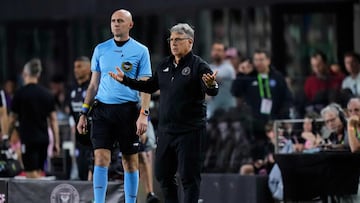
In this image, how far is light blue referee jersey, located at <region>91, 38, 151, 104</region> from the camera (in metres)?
14.6

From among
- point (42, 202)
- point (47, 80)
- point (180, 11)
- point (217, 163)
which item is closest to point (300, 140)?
point (217, 163)

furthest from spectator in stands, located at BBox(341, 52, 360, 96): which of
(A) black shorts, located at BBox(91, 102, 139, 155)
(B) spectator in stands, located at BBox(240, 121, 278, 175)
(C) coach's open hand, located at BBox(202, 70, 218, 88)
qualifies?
(C) coach's open hand, located at BBox(202, 70, 218, 88)

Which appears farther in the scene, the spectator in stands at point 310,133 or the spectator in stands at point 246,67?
the spectator in stands at point 246,67

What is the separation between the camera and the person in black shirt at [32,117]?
62.8ft

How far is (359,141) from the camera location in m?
16.0

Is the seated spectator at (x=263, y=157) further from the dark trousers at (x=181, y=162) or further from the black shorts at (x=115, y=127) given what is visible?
the dark trousers at (x=181, y=162)

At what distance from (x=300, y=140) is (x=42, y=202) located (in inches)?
176

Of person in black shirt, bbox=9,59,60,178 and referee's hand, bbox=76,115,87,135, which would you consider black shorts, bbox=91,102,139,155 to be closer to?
referee's hand, bbox=76,115,87,135

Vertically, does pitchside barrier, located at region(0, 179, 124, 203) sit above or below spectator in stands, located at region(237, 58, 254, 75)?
below

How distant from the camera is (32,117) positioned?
63.1 ft

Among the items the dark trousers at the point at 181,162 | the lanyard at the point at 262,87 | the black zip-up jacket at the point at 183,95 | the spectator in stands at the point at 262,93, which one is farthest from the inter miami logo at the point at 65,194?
the lanyard at the point at 262,87

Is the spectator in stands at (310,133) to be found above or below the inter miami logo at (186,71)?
below

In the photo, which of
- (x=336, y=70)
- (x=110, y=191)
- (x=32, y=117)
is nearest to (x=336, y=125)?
(x=110, y=191)

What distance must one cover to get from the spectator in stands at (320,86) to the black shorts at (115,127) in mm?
5944
